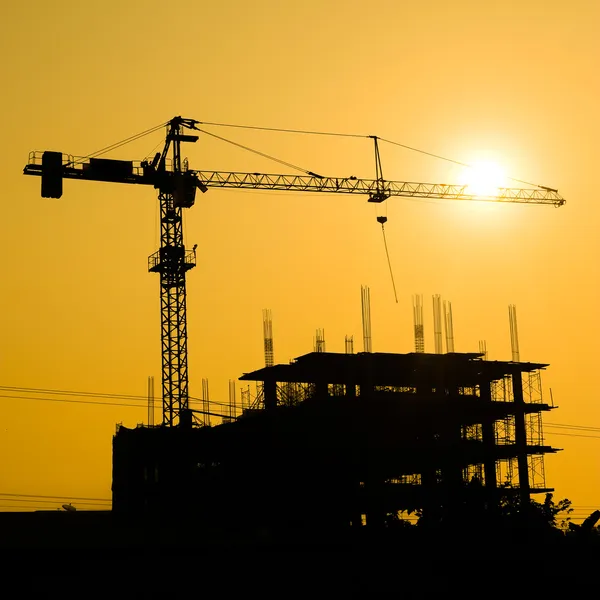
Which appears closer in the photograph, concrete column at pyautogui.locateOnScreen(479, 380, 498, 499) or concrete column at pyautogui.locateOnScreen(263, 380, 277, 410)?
concrete column at pyautogui.locateOnScreen(479, 380, 498, 499)

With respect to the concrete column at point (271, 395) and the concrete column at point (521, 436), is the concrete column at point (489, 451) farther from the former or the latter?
the concrete column at point (271, 395)

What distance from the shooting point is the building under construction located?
9119 centimetres

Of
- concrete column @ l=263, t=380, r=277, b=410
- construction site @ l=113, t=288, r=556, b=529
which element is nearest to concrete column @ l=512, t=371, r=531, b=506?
construction site @ l=113, t=288, r=556, b=529

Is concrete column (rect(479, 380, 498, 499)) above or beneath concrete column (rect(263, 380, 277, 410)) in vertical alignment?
beneath

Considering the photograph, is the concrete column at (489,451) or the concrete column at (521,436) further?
the concrete column at (521,436)

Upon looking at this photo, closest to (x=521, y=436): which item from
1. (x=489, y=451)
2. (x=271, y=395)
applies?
(x=489, y=451)

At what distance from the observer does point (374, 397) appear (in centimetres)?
9225

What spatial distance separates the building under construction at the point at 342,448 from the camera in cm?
9119

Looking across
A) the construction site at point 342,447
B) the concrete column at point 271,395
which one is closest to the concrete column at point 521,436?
the construction site at point 342,447

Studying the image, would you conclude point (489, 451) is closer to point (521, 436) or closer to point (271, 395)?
point (521, 436)

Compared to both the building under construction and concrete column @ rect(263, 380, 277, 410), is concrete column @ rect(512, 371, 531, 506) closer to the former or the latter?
the building under construction

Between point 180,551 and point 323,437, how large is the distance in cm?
3962

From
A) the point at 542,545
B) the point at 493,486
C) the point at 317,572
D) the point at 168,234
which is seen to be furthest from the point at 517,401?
the point at 317,572

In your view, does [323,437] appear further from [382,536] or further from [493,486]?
[382,536]
